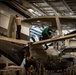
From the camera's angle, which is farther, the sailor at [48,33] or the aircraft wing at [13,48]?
the sailor at [48,33]

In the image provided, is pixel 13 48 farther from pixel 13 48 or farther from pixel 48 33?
pixel 48 33

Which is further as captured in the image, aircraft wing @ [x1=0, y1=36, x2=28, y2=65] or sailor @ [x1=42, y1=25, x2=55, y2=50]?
sailor @ [x1=42, y1=25, x2=55, y2=50]

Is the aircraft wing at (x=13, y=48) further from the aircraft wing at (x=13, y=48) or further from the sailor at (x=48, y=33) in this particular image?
the sailor at (x=48, y=33)

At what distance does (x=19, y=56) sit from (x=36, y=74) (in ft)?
2.44

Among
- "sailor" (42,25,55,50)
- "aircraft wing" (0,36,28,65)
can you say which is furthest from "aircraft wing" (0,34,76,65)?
"sailor" (42,25,55,50)

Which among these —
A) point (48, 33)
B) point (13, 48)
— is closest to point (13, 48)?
point (13, 48)

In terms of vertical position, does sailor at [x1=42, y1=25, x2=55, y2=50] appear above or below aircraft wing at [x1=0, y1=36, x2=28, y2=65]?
above

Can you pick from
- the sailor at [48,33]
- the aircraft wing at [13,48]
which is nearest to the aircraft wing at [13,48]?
the aircraft wing at [13,48]

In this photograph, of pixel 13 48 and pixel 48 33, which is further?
pixel 48 33

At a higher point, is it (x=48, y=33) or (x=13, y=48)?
(x=48, y=33)

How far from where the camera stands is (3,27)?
413 inches

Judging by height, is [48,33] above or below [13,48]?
above

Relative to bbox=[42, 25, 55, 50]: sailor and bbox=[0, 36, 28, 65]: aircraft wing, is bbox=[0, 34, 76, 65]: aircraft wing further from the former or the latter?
bbox=[42, 25, 55, 50]: sailor

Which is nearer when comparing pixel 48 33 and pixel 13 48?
pixel 13 48
